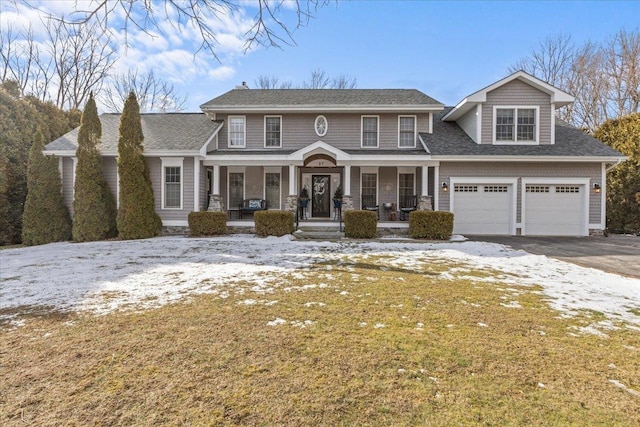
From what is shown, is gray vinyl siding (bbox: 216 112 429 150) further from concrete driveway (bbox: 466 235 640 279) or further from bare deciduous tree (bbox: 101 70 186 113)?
bare deciduous tree (bbox: 101 70 186 113)

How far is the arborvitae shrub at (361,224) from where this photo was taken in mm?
10875

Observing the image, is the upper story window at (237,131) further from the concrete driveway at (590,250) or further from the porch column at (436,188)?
the concrete driveway at (590,250)

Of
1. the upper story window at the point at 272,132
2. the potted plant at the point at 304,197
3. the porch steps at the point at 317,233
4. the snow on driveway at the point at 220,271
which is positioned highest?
the upper story window at the point at 272,132

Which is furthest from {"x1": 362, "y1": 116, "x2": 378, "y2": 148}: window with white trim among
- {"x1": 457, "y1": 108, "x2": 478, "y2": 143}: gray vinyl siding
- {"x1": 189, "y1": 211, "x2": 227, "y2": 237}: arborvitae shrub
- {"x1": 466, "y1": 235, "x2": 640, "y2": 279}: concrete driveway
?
{"x1": 189, "y1": 211, "x2": 227, "y2": 237}: arborvitae shrub

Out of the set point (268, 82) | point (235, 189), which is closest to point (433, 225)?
point (235, 189)

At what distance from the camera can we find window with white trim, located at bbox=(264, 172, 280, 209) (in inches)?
565

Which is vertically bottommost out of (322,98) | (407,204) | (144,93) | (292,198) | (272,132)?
(407,204)

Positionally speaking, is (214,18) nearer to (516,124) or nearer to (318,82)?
(516,124)

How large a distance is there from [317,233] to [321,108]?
18.1 ft

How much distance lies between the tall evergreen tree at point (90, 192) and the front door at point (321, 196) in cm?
792

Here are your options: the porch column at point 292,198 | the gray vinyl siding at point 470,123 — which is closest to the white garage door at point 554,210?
the gray vinyl siding at point 470,123

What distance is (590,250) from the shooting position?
891 cm

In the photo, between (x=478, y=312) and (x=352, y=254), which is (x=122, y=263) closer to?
(x=352, y=254)

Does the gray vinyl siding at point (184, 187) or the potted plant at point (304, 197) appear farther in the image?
the potted plant at point (304, 197)
